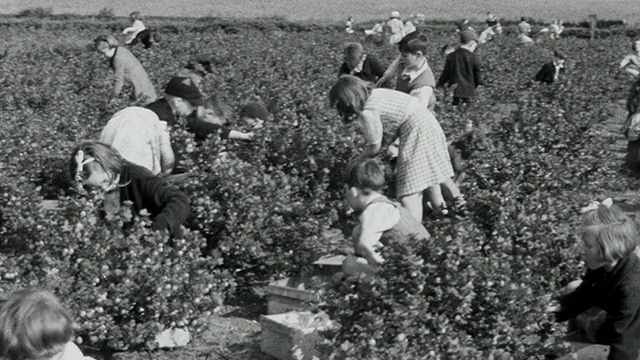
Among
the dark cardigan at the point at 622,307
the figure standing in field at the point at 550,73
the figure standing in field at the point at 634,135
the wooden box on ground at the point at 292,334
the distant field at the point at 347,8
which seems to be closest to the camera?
the dark cardigan at the point at 622,307

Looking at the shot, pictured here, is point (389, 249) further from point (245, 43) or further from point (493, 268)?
point (245, 43)

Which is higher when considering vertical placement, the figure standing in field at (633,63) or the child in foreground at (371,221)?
the child in foreground at (371,221)

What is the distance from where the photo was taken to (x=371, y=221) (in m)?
5.61

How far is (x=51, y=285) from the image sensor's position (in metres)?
5.31

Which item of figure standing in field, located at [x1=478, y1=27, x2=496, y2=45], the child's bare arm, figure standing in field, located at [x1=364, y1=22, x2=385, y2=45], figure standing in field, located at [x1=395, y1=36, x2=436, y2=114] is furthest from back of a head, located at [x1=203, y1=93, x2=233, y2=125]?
figure standing in field, located at [x1=364, y1=22, x2=385, y2=45]

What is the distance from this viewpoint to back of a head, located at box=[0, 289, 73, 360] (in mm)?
3568

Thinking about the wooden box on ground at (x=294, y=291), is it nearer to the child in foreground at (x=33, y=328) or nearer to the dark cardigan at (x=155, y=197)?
the dark cardigan at (x=155, y=197)

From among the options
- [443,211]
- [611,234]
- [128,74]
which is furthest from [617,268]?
[128,74]

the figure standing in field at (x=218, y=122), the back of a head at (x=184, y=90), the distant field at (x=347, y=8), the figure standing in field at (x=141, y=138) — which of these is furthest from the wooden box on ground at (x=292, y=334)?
the distant field at (x=347, y=8)

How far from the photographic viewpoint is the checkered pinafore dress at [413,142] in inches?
290

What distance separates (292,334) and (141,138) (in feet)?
5.84

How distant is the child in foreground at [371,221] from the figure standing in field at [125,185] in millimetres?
910

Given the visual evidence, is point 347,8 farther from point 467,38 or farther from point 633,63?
point 467,38

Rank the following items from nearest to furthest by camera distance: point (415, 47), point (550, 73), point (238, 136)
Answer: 1. point (238, 136)
2. point (415, 47)
3. point (550, 73)
